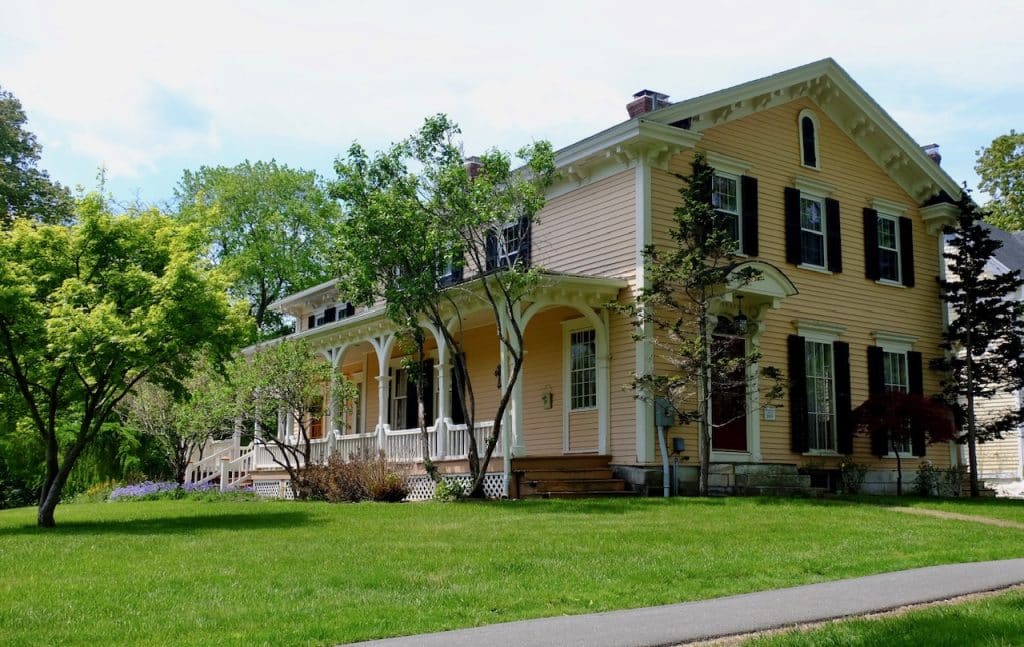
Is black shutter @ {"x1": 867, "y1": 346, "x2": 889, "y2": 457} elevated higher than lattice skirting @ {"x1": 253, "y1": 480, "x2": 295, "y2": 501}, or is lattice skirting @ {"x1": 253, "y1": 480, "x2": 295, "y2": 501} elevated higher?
black shutter @ {"x1": 867, "y1": 346, "x2": 889, "y2": 457}

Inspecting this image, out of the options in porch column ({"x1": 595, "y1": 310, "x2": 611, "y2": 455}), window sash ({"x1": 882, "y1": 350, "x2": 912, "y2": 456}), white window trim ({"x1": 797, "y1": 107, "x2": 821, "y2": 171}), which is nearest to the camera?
porch column ({"x1": 595, "y1": 310, "x2": 611, "y2": 455})

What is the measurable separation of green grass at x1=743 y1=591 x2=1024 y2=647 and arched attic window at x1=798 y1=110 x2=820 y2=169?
15.2m

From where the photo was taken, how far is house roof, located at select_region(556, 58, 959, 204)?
18.4 meters

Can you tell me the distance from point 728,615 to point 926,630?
134 cm

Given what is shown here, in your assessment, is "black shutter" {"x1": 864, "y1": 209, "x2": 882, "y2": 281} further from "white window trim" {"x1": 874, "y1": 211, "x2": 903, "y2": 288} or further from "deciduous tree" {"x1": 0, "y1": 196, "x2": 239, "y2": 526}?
"deciduous tree" {"x1": 0, "y1": 196, "x2": 239, "y2": 526}

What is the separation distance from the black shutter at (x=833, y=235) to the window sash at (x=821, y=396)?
68.8 inches

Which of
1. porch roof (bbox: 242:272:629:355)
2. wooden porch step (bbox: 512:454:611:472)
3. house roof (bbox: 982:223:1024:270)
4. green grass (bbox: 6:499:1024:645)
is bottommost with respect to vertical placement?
green grass (bbox: 6:499:1024:645)

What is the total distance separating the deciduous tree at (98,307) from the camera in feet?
43.5

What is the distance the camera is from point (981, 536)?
1232 cm

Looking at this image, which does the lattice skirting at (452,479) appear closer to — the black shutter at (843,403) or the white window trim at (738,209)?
the white window trim at (738,209)

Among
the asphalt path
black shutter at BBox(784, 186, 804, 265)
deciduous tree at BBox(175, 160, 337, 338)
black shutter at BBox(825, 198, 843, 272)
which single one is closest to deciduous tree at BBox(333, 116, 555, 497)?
Answer: black shutter at BBox(784, 186, 804, 265)

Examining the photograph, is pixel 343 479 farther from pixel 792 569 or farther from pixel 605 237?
pixel 792 569

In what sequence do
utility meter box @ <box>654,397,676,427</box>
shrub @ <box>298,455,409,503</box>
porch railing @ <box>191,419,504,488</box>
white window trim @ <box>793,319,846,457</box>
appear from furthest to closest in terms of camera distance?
white window trim @ <box>793,319,846,457</box>, porch railing @ <box>191,419,504,488</box>, shrub @ <box>298,455,409,503</box>, utility meter box @ <box>654,397,676,427</box>

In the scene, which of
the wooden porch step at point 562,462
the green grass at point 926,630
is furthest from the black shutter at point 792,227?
the green grass at point 926,630
